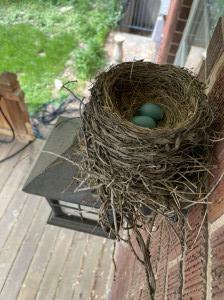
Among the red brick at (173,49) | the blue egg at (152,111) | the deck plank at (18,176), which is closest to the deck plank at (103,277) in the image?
the deck plank at (18,176)

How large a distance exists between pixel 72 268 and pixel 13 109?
1457 mm

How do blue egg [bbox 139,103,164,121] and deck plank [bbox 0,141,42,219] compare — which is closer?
blue egg [bbox 139,103,164,121]

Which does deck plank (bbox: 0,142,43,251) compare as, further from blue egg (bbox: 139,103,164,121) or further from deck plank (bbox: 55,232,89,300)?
blue egg (bbox: 139,103,164,121)

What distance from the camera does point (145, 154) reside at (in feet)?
2.20

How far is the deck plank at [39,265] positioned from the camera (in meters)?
1.86

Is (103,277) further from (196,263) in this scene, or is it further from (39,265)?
(196,263)

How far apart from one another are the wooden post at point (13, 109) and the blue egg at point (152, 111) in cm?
174

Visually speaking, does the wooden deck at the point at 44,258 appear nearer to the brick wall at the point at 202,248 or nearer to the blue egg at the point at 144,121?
the brick wall at the point at 202,248

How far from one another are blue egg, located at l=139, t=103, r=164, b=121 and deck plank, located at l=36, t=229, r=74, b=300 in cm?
147

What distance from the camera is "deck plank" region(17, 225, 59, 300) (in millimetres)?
1859

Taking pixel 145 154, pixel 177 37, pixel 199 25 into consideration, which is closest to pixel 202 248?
pixel 145 154

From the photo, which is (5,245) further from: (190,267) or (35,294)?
(190,267)

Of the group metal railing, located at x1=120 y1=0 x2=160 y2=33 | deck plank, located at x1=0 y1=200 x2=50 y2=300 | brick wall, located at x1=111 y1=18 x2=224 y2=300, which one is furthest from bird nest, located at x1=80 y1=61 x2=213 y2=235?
metal railing, located at x1=120 y1=0 x2=160 y2=33

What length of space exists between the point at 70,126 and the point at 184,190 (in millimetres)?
543
